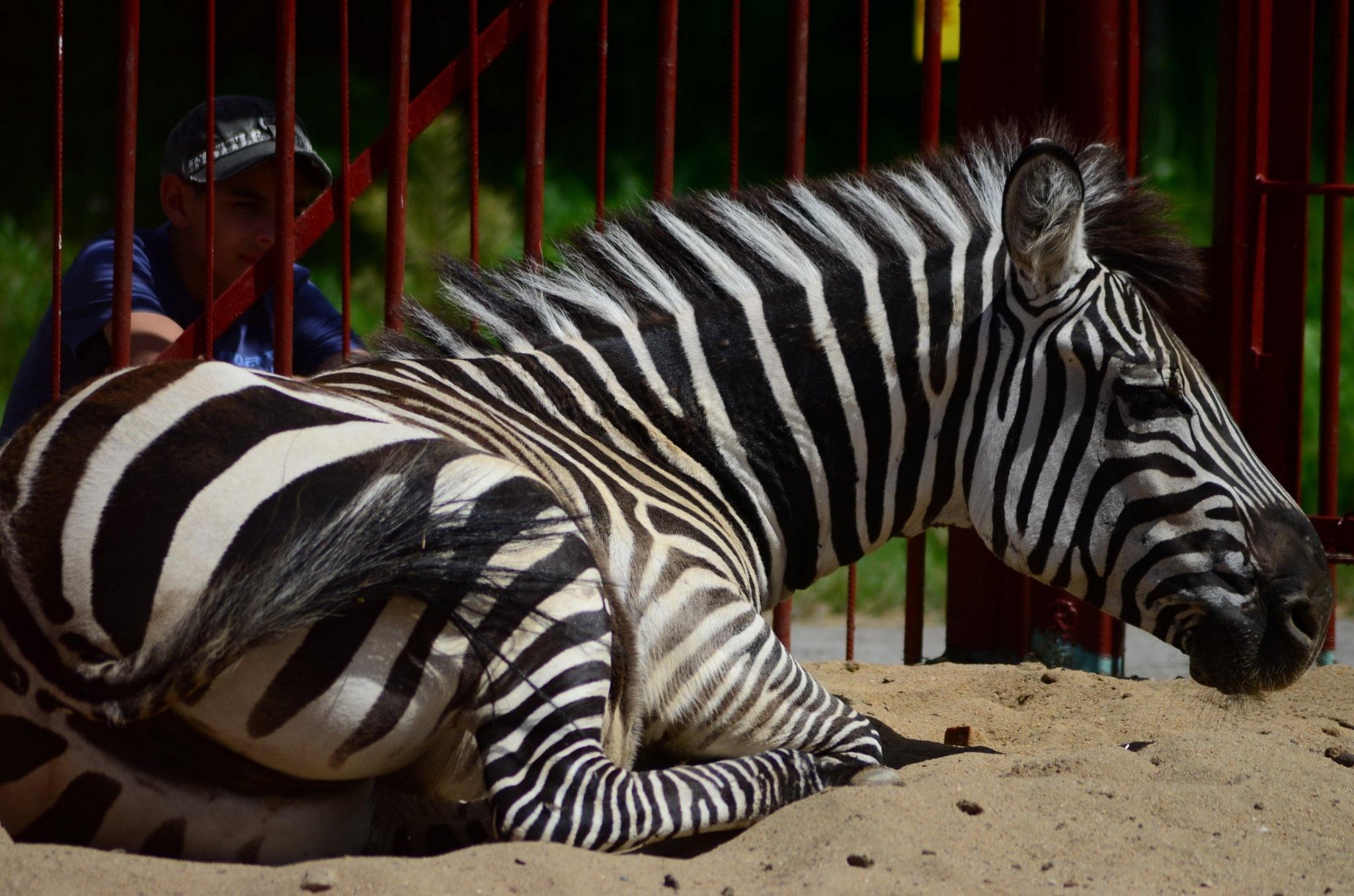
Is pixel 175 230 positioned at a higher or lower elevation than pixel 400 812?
higher

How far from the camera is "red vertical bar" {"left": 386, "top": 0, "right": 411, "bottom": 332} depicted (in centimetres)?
404

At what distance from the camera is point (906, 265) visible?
3219 mm

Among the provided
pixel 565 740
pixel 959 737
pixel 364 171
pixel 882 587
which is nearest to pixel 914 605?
pixel 959 737

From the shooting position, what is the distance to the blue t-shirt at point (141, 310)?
4.07 m

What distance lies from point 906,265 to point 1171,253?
0.72m

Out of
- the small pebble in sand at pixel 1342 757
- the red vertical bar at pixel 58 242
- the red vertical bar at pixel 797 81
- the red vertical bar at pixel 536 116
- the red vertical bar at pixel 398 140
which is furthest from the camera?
the red vertical bar at pixel 797 81

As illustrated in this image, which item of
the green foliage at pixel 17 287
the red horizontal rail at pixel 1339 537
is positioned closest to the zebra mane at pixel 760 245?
the red horizontal rail at pixel 1339 537

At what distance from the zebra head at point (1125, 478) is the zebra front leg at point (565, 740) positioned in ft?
3.74

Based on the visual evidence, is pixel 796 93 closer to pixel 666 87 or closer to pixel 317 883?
pixel 666 87

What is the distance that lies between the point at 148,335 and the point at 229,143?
2.32ft

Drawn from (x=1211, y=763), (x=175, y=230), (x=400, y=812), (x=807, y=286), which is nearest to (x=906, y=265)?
(x=807, y=286)

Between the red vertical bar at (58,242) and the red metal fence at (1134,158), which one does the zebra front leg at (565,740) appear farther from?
the red vertical bar at (58,242)

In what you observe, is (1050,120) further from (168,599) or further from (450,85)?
(168,599)

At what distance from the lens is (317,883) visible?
2.12 metres
